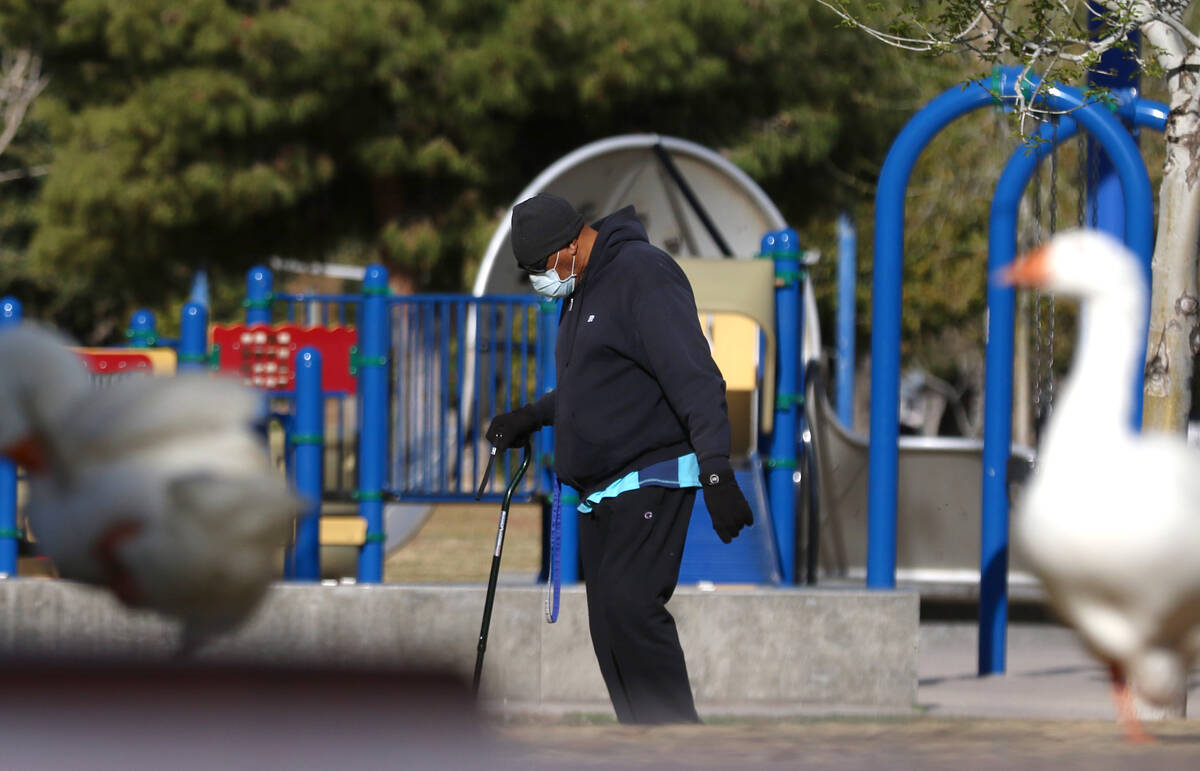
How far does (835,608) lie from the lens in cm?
725

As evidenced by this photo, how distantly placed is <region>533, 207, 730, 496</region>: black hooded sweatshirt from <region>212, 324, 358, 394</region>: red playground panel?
19.6ft

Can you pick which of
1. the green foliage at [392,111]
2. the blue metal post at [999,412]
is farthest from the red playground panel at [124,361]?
the green foliage at [392,111]

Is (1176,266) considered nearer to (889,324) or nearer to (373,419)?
(889,324)

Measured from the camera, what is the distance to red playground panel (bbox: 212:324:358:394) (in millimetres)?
10961

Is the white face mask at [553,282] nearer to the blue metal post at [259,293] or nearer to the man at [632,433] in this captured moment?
the man at [632,433]

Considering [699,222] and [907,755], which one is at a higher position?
[699,222]

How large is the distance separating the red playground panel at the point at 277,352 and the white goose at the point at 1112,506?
7.92 m

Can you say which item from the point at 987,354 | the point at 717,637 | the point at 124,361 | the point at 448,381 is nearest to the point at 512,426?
the point at 717,637

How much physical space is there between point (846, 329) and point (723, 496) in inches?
465

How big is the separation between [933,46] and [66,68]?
1695 centimetres

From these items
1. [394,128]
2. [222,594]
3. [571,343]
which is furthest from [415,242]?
[222,594]

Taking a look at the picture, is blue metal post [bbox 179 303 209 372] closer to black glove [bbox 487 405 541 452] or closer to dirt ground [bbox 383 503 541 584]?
dirt ground [bbox 383 503 541 584]

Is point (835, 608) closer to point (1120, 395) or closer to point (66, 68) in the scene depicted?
point (1120, 395)

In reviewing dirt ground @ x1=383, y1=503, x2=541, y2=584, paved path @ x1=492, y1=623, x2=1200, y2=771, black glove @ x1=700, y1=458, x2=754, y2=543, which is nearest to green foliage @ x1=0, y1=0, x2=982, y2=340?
dirt ground @ x1=383, y1=503, x2=541, y2=584
